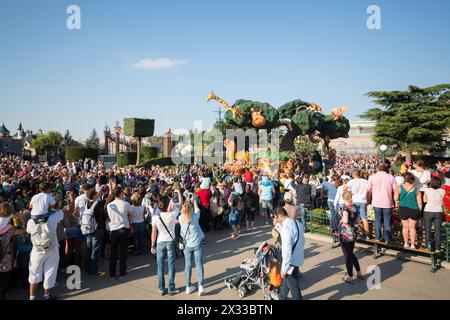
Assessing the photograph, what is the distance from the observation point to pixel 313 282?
5.71m

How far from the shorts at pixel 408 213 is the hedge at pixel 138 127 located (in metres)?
35.0

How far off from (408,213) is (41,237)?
676 cm

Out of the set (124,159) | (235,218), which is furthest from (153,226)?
(124,159)

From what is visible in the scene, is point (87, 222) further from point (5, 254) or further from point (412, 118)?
point (412, 118)

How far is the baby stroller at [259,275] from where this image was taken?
16.3 ft

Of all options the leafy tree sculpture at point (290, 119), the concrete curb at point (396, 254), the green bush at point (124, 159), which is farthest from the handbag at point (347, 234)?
the green bush at point (124, 159)

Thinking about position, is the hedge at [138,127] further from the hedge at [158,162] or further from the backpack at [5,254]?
the backpack at [5,254]

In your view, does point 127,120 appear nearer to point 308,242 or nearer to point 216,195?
point 216,195

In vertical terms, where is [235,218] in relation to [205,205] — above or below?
below

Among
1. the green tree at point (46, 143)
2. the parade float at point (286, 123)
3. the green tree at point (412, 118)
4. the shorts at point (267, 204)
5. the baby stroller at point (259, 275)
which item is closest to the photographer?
the baby stroller at point (259, 275)

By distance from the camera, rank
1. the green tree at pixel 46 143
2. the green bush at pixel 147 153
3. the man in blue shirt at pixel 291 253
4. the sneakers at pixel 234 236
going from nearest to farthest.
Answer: the man in blue shirt at pixel 291 253 → the sneakers at pixel 234 236 → the green bush at pixel 147 153 → the green tree at pixel 46 143

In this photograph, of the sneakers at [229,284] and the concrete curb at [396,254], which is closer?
the sneakers at [229,284]

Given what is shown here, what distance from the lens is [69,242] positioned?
6.31 meters
